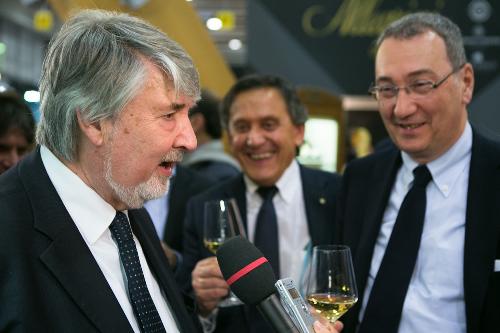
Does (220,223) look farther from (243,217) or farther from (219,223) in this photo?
(243,217)

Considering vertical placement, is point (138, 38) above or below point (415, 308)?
above

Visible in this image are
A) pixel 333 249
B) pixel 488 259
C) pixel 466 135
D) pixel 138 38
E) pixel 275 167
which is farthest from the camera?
pixel 275 167

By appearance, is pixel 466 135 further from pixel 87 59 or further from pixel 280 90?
pixel 87 59

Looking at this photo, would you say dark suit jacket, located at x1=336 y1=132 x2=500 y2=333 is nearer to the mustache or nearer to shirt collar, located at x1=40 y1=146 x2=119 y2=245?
the mustache

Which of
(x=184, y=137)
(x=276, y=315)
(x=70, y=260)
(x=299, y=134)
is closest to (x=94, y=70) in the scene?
(x=184, y=137)

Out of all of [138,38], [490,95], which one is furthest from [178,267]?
[490,95]

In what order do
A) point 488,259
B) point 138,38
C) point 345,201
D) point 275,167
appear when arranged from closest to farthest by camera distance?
1. point 138,38
2. point 488,259
3. point 345,201
4. point 275,167

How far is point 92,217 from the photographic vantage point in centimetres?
157

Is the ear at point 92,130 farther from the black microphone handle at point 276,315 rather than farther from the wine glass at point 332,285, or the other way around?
the wine glass at point 332,285

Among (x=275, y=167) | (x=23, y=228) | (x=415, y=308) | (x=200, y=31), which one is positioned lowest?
(x=415, y=308)

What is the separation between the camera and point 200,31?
6094 mm

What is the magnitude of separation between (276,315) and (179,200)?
2.08m

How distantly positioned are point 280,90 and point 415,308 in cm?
128

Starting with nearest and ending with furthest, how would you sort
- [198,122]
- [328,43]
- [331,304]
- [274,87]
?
[331,304] → [274,87] → [198,122] → [328,43]
